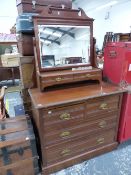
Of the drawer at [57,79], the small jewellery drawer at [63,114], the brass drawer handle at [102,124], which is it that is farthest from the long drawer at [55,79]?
the brass drawer handle at [102,124]

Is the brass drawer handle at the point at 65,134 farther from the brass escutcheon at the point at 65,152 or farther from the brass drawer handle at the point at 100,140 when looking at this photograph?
the brass drawer handle at the point at 100,140

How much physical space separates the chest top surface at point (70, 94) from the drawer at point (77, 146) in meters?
0.45

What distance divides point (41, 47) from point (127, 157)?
4.98 feet

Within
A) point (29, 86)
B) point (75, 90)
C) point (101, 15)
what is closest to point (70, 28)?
point (75, 90)

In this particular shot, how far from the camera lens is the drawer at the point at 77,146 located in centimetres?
146

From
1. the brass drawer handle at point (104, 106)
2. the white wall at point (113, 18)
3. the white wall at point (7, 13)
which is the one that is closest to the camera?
the brass drawer handle at point (104, 106)

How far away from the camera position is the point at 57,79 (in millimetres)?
1492

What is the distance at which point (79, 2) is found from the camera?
6.88m

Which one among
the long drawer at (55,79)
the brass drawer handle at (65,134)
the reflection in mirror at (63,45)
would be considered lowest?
the brass drawer handle at (65,134)

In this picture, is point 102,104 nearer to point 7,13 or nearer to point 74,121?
point 74,121

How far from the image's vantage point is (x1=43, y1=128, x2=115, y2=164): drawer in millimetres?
1464

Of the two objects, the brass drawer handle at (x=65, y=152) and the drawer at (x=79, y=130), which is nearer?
the drawer at (x=79, y=130)

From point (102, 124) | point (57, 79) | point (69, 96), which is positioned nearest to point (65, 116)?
point (69, 96)

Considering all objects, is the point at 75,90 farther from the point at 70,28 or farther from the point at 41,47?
the point at 70,28
